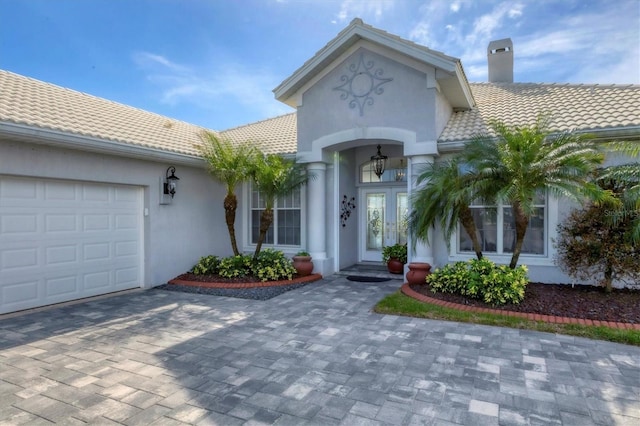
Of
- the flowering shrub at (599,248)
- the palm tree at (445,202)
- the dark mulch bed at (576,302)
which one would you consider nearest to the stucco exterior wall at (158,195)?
the palm tree at (445,202)

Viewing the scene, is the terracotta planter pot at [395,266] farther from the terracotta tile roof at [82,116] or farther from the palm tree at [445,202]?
the terracotta tile roof at [82,116]

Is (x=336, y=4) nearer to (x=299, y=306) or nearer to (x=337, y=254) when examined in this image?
(x=337, y=254)

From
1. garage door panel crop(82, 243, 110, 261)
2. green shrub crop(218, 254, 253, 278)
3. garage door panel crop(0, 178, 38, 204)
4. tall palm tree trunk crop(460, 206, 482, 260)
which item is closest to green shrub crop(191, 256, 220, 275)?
green shrub crop(218, 254, 253, 278)

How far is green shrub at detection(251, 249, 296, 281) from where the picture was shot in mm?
9734

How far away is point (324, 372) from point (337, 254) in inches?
262

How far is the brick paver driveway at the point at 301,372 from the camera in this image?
357 cm

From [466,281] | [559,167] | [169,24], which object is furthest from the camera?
[169,24]

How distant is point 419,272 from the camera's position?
8.83m

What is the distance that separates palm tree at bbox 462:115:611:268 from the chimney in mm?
8574

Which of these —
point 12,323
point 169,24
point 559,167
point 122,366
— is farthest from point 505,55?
point 12,323

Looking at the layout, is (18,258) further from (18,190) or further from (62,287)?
(18,190)

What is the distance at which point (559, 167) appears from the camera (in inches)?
274

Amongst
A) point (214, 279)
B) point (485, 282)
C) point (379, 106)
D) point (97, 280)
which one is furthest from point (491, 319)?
point (97, 280)

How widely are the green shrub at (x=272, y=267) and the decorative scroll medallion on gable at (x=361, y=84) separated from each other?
4.50m
